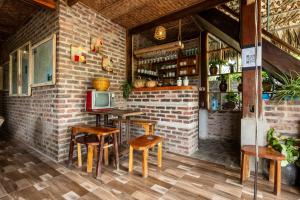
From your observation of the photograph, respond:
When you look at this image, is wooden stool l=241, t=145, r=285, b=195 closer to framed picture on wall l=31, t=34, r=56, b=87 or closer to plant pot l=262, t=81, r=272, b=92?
plant pot l=262, t=81, r=272, b=92

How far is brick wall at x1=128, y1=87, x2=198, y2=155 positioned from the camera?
3156 millimetres

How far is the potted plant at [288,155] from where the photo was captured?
2.05m

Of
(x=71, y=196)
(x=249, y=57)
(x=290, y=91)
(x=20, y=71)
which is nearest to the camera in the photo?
(x=71, y=196)

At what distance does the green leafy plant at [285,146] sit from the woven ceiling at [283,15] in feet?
7.75

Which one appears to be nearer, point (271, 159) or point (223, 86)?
point (271, 159)

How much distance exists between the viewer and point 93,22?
10.9 feet

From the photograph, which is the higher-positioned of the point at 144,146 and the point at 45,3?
the point at 45,3

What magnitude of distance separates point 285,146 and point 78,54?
345 cm

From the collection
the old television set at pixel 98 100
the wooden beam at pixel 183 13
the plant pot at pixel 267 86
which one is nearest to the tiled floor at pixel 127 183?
the old television set at pixel 98 100

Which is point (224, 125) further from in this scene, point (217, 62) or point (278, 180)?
point (278, 180)

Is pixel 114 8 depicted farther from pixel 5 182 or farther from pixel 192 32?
pixel 5 182

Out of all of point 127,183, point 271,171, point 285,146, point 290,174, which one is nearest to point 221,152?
point 271,171

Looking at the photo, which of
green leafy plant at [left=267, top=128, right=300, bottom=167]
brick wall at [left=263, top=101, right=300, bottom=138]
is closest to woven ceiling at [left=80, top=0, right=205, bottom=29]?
brick wall at [left=263, top=101, right=300, bottom=138]

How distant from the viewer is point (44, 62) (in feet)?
10.3
